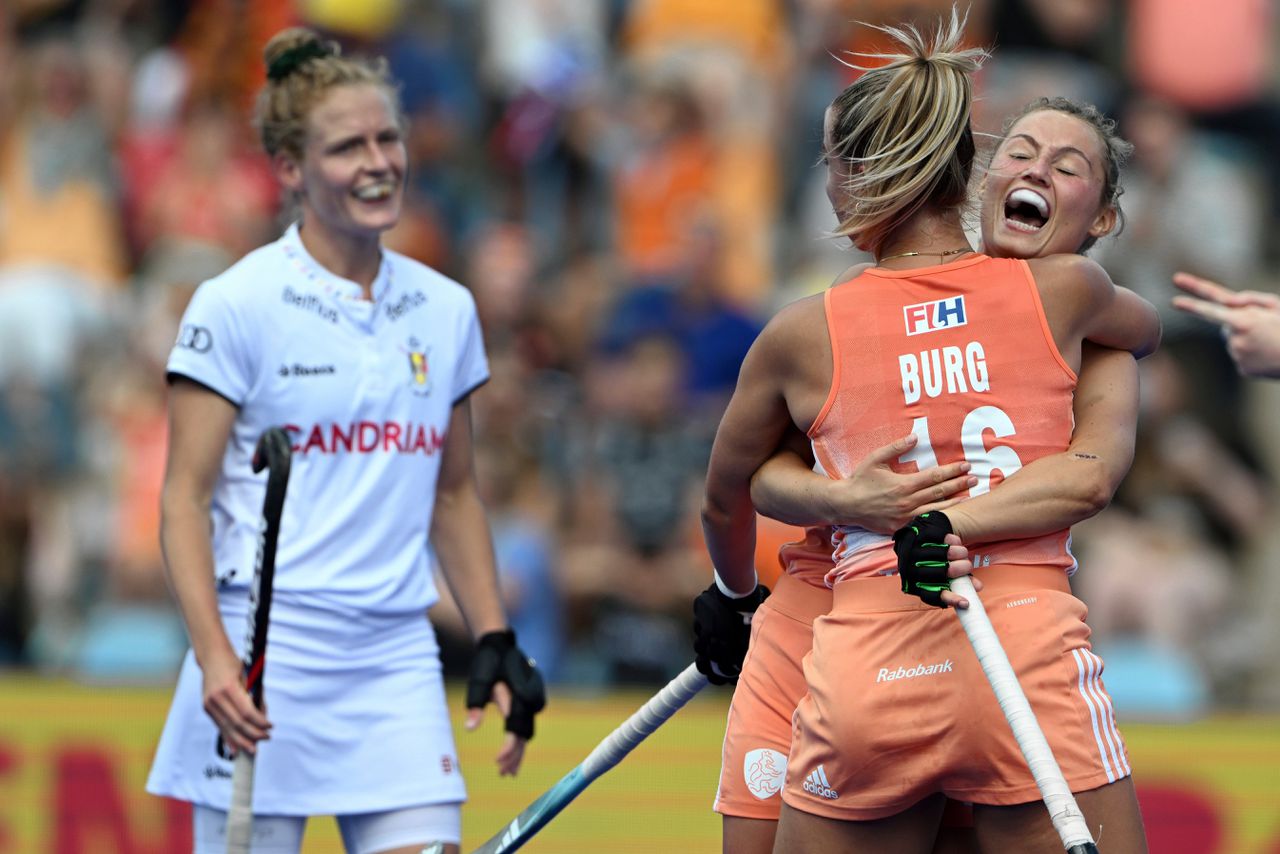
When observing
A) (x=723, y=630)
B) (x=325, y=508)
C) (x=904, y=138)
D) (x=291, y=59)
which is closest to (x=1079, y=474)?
(x=904, y=138)

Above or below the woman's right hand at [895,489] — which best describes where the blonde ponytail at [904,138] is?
above

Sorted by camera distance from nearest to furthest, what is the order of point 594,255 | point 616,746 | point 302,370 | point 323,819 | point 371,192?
point 616,746 < point 302,370 < point 371,192 < point 323,819 < point 594,255

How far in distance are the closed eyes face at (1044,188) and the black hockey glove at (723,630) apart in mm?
1011

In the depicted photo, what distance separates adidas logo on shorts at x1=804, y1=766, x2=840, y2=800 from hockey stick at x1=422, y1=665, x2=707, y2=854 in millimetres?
680

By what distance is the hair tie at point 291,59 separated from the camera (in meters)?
4.89

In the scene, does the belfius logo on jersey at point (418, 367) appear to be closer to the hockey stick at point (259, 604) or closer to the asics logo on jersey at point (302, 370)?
the asics logo on jersey at point (302, 370)

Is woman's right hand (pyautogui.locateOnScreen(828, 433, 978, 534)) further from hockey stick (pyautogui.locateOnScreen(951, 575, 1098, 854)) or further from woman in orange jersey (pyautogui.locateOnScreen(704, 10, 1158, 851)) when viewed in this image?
hockey stick (pyautogui.locateOnScreen(951, 575, 1098, 854))

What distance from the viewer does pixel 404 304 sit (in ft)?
16.0

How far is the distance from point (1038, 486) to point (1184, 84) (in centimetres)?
699

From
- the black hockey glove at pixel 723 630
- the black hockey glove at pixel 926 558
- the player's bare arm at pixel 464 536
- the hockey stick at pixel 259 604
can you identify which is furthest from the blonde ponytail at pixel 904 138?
the player's bare arm at pixel 464 536

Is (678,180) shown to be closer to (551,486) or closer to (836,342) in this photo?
(551,486)

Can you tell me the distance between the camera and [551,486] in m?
9.03

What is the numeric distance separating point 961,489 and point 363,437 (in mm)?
1736

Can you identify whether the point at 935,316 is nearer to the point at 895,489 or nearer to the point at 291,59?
the point at 895,489
